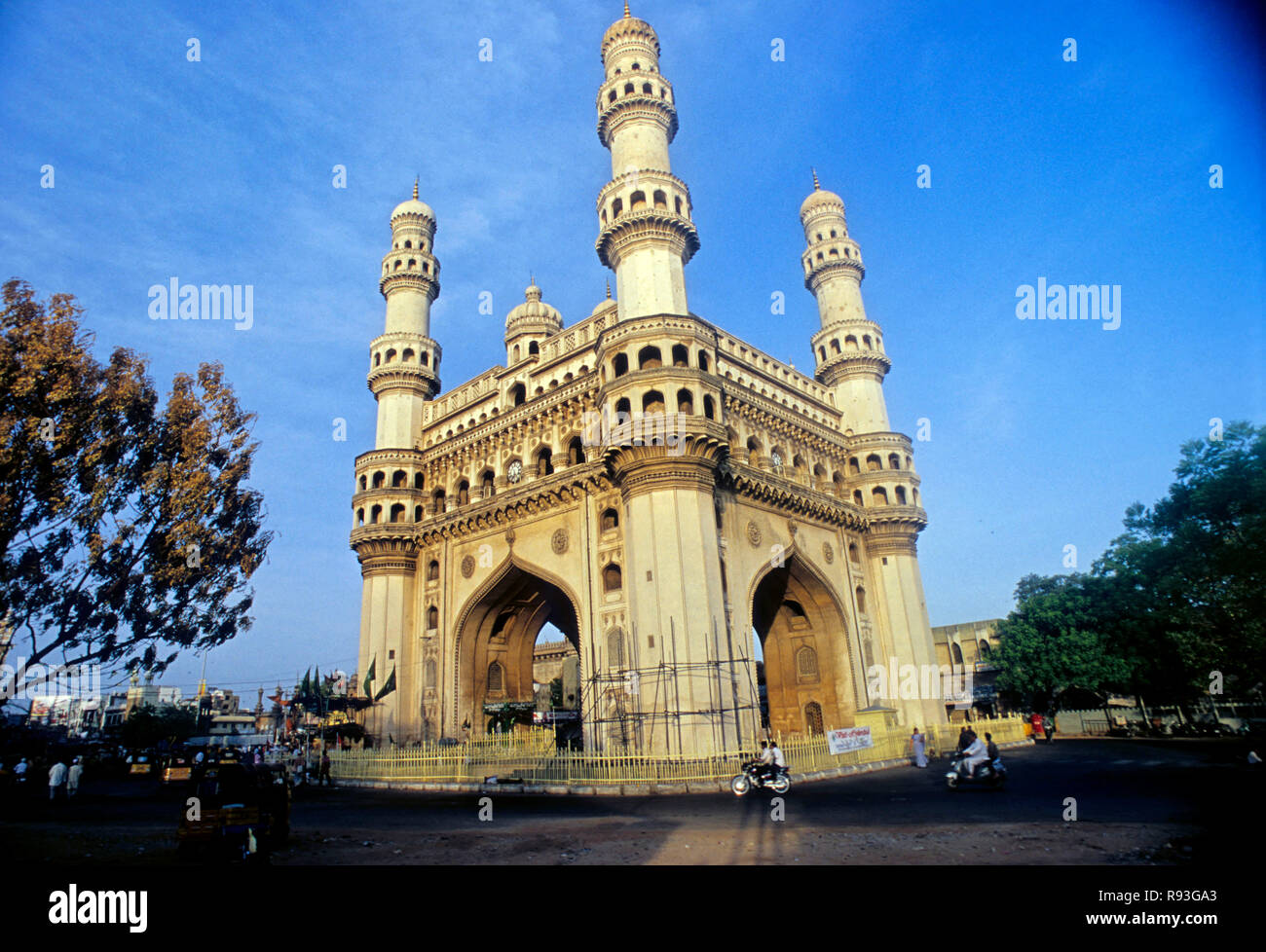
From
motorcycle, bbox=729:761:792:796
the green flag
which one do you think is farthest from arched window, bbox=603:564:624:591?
the green flag

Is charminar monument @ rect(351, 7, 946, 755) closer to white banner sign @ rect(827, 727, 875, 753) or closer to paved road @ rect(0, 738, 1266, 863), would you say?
white banner sign @ rect(827, 727, 875, 753)

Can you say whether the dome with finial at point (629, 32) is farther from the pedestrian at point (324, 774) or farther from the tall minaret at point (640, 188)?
Answer: the pedestrian at point (324, 774)

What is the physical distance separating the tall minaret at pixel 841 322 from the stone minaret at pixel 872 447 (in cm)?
5

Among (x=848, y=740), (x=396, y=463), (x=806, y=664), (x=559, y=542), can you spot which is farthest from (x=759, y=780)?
(x=396, y=463)

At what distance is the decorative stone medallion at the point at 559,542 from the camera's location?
29344mm

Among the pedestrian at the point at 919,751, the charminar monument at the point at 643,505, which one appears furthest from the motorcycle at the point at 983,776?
the pedestrian at the point at 919,751

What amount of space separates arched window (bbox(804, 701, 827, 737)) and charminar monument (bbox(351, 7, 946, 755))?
0.10 meters

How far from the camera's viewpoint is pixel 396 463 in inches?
1451

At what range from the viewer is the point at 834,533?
3538 centimetres

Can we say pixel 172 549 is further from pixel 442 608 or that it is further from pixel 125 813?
pixel 442 608

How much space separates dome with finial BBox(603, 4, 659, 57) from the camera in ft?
108

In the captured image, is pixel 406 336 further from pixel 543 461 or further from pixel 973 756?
pixel 973 756
